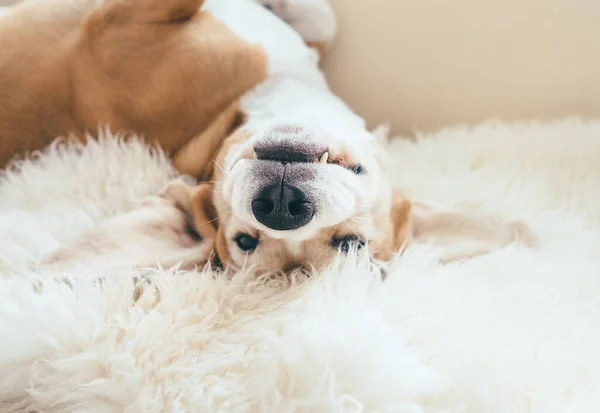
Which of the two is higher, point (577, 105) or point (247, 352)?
point (577, 105)

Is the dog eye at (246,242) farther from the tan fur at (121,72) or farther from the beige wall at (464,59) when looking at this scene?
the beige wall at (464,59)

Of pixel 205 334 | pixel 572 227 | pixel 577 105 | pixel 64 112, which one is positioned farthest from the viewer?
pixel 577 105

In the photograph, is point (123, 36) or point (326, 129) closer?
point (326, 129)

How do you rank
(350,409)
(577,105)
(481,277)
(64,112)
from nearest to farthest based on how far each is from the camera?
(350,409) < (481,277) < (64,112) < (577,105)

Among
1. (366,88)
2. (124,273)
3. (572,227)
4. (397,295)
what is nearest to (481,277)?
(397,295)

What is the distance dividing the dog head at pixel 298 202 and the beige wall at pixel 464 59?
0.46 meters

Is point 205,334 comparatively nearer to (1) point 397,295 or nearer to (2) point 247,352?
(2) point 247,352

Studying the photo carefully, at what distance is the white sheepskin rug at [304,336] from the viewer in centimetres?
69

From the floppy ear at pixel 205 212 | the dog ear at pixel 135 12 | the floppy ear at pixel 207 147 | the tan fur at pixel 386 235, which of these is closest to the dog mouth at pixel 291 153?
the tan fur at pixel 386 235

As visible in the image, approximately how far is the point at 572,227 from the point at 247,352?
31.3 inches

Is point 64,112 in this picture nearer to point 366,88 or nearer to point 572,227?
point 366,88

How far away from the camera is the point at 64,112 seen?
1.37 m

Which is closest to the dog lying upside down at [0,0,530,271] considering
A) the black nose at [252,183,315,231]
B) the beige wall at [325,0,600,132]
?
the black nose at [252,183,315,231]

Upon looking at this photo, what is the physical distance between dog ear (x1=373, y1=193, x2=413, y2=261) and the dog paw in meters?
0.59
